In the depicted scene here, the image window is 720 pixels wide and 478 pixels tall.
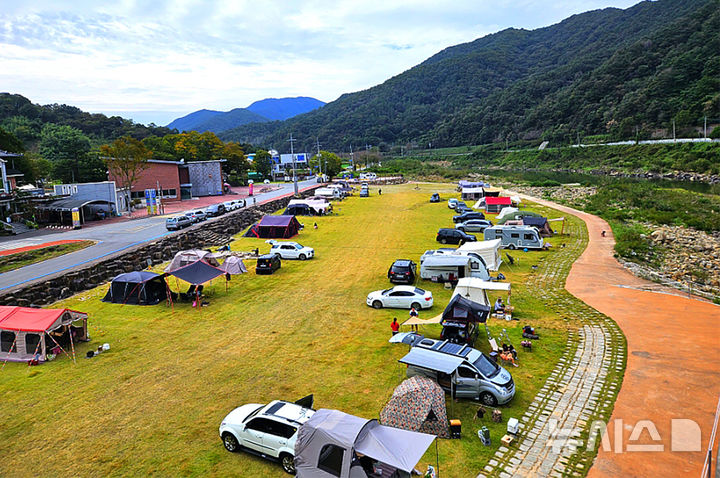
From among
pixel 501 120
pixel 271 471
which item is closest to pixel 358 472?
pixel 271 471

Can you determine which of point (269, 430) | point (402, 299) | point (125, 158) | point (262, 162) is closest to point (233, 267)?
point (402, 299)

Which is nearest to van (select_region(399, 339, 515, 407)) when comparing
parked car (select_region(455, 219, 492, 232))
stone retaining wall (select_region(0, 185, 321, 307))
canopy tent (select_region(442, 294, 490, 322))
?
canopy tent (select_region(442, 294, 490, 322))

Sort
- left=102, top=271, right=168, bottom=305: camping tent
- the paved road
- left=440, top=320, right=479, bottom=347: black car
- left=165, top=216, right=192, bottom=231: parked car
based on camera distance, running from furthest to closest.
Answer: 1. left=165, top=216, right=192, bottom=231: parked car
2. the paved road
3. left=102, top=271, right=168, bottom=305: camping tent
4. left=440, top=320, right=479, bottom=347: black car

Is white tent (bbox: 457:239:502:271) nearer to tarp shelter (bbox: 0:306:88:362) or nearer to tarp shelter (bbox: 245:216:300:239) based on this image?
tarp shelter (bbox: 245:216:300:239)

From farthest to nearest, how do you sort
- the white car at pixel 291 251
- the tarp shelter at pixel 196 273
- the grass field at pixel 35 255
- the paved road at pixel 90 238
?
1. the white car at pixel 291 251
2. the grass field at pixel 35 255
3. the paved road at pixel 90 238
4. the tarp shelter at pixel 196 273

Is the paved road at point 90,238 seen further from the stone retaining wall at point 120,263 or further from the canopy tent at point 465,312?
the canopy tent at point 465,312

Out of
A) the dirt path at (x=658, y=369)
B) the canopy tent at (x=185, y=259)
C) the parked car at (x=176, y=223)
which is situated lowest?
the dirt path at (x=658, y=369)

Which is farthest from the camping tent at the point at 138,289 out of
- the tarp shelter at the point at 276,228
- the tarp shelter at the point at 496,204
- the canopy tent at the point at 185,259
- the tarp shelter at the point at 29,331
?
the tarp shelter at the point at 496,204
